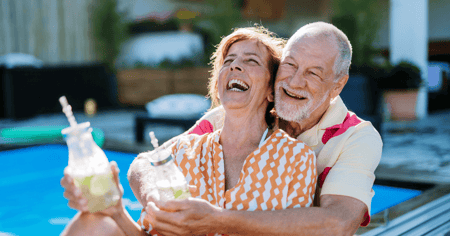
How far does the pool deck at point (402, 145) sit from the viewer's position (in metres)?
3.37

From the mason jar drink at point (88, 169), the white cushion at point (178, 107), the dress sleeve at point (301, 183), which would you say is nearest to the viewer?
the mason jar drink at point (88, 169)

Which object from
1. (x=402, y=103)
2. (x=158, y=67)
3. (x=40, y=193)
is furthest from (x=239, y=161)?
(x=158, y=67)

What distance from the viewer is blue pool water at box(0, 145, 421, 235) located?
147 inches

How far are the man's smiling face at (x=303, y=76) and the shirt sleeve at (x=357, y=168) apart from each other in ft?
0.78

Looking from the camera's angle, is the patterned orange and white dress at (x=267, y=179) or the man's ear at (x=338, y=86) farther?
the man's ear at (x=338, y=86)

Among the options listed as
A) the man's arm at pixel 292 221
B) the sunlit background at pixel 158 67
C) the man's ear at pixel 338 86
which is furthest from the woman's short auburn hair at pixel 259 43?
the sunlit background at pixel 158 67

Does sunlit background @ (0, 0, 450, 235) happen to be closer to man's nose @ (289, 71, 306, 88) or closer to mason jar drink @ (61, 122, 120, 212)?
man's nose @ (289, 71, 306, 88)

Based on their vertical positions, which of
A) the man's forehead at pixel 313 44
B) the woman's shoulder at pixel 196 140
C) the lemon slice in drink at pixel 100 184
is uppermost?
the man's forehead at pixel 313 44

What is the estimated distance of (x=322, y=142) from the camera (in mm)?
1952

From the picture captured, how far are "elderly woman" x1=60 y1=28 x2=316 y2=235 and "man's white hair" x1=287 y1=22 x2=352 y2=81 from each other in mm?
154

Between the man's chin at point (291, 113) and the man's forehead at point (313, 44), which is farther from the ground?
the man's forehead at point (313, 44)

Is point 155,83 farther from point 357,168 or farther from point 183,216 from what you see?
point 183,216

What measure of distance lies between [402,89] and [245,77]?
6.94 m

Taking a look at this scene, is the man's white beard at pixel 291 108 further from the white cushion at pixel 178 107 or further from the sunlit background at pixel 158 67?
the white cushion at pixel 178 107
